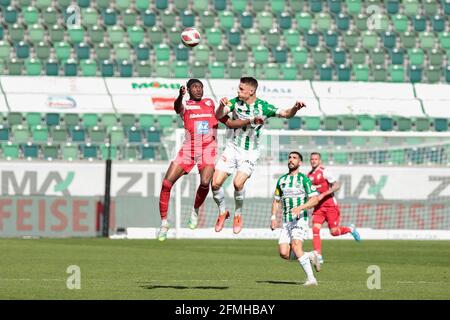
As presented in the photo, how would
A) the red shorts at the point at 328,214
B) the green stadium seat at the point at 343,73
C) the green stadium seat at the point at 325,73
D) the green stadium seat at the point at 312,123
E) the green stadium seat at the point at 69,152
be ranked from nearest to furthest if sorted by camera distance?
1. the red shorts at the point at 328,214
2. the green stadium seat at the point at 69,152
3. the green stadium seat at the point at 312,123
4. the green stadium seat at the point at 325,73
5. the green stadium seat at the point at 343,73

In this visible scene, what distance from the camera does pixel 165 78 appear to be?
40.3 metres

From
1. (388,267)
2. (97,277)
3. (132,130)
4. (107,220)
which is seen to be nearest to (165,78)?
(132,130)

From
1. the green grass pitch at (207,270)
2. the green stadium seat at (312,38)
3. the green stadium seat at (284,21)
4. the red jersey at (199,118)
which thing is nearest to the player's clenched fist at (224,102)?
the red jersey at (199,118)

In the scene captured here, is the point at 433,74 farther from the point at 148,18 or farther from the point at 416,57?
the point at 148,18

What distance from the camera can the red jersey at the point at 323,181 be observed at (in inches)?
958

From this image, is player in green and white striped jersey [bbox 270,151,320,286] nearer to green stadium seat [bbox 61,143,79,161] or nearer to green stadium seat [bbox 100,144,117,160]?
green stadium seat [bbox 100,144,117,160]

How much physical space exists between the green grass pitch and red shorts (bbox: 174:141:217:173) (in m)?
1.78

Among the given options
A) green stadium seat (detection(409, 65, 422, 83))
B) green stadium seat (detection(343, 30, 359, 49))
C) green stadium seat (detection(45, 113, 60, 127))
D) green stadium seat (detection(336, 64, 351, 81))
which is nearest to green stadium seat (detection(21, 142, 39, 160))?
green stadium seat (detection(45, 113, 60, 127))

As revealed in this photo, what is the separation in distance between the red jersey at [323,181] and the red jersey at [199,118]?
6618 mm

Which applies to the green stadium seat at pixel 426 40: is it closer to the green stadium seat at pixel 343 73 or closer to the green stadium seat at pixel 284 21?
the green stadium seat at pixel 343 73

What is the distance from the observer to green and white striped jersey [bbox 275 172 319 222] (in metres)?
18.7

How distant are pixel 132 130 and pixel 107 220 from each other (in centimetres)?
417

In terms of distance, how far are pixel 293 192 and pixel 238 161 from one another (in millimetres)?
1287

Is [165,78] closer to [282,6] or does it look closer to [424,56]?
[282,6]
